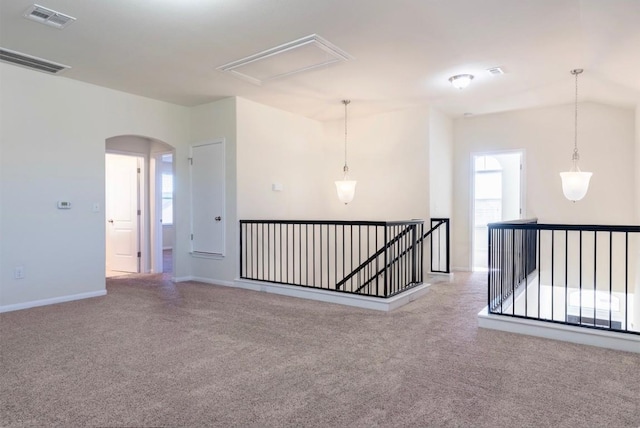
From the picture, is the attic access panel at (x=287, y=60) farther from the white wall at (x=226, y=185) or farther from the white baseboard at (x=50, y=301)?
the white baseboard at (x=50, y=301)

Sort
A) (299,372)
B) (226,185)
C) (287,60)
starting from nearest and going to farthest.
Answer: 1. (299,372)
2. (287,60)
3. (226,185)

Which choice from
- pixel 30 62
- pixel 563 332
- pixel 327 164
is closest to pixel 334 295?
pixel 563 332

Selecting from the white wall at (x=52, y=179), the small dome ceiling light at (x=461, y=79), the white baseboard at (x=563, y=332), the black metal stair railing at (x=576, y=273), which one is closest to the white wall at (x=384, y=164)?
the small dome ceiling light at (x=461, y=79)

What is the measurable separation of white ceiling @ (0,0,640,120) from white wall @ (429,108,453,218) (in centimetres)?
93

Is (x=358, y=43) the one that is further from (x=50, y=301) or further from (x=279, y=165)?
(x=50, y=301)

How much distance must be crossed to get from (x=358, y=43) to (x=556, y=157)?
14.2 feet

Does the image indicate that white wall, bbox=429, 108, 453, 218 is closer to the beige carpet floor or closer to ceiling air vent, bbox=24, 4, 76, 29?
the beige carpet floor

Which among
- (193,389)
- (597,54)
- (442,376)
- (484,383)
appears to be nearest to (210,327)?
(193,389)

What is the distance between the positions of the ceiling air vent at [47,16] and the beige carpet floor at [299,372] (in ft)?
8.72

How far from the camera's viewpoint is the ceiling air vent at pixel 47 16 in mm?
3205

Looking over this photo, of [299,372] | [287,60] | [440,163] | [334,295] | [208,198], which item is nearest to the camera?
[299,372]

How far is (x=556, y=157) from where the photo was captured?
646cm

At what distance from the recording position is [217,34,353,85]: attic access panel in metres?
3.88

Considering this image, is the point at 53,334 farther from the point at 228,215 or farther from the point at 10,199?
the point at 228,215
